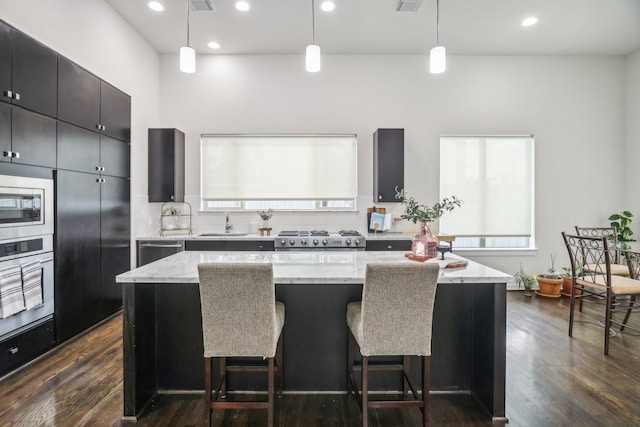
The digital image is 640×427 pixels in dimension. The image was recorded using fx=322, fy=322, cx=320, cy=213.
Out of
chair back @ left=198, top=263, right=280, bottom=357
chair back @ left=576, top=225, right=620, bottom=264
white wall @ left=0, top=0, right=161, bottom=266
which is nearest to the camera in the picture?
chair back @ left=198, top=263, right=280, bottom=357

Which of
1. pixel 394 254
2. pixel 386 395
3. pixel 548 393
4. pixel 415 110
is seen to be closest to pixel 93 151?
pixel 394 254

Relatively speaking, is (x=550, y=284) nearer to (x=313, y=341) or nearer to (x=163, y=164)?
(x=313, y=341)

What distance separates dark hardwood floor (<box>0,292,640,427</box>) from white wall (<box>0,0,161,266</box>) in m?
2.02

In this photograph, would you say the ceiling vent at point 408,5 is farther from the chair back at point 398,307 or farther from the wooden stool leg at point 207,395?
the wooden stool leg at point 207,395

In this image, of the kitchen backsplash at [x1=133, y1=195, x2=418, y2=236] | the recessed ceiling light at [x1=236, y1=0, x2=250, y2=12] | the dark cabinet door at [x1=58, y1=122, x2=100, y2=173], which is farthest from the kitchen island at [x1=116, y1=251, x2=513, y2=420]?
the recessed ceiling light at [x1=236, y1=0, x2=250, y2=12]

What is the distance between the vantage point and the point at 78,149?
3.11 meters

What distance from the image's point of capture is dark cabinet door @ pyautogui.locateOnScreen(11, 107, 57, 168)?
8.09 ft

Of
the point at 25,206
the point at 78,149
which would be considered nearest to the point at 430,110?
the point at 78,149

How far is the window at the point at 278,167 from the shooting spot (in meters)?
4.71

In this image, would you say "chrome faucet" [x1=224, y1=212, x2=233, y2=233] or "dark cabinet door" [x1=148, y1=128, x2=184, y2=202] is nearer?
"dark cabinet door" [x1=148, y1=128, x2=184, y2=202]

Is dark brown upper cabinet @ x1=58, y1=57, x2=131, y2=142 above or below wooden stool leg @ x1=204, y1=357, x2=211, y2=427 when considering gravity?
above

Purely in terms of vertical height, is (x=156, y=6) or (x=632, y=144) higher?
(x=156, y=6)

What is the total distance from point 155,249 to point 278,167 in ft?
6.44

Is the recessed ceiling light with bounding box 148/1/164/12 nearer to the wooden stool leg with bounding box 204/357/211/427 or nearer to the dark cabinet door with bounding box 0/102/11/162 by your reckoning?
the dark cabinet door with bounding box 0/102/11/162
